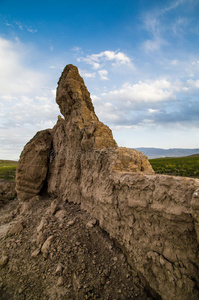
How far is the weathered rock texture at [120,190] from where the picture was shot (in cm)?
362

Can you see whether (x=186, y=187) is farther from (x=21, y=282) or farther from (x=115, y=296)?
(x=21, y=282)

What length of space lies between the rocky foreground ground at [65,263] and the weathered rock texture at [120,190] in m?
0.49

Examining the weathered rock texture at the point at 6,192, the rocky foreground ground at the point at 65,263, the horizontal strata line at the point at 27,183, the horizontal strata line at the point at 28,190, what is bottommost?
the rocky foreground ground at the point at 65,263

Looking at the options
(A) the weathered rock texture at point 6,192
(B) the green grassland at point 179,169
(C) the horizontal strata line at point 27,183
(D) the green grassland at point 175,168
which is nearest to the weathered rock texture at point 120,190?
(C) the horizontal strata line at point 27,183

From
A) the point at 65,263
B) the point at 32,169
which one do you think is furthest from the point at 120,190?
the point at 32,169

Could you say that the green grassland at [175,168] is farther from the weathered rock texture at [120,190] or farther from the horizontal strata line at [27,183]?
the horizontal strata line at [27,183]

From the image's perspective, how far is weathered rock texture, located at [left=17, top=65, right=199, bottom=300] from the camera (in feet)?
11.9

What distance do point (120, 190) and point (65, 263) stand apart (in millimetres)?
3059

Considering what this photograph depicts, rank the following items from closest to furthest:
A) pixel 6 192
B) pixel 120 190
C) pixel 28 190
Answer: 1. pixel 120 190
2. pixel 28 190
3. pixel 6 192

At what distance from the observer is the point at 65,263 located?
5.48 metres

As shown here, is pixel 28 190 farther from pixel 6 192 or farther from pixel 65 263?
pixel 65 263

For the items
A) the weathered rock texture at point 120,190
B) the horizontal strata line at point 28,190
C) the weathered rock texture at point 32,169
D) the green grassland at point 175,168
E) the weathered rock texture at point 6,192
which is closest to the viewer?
the weathered rock texture at point 120,190

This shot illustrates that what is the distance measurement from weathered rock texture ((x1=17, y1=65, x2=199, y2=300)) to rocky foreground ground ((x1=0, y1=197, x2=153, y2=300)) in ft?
1.62

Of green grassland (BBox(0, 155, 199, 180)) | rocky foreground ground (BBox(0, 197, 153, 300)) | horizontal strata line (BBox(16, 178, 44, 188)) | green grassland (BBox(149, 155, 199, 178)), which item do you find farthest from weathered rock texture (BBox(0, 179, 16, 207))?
green grassland (BBox(149, 155, 199, 178))
